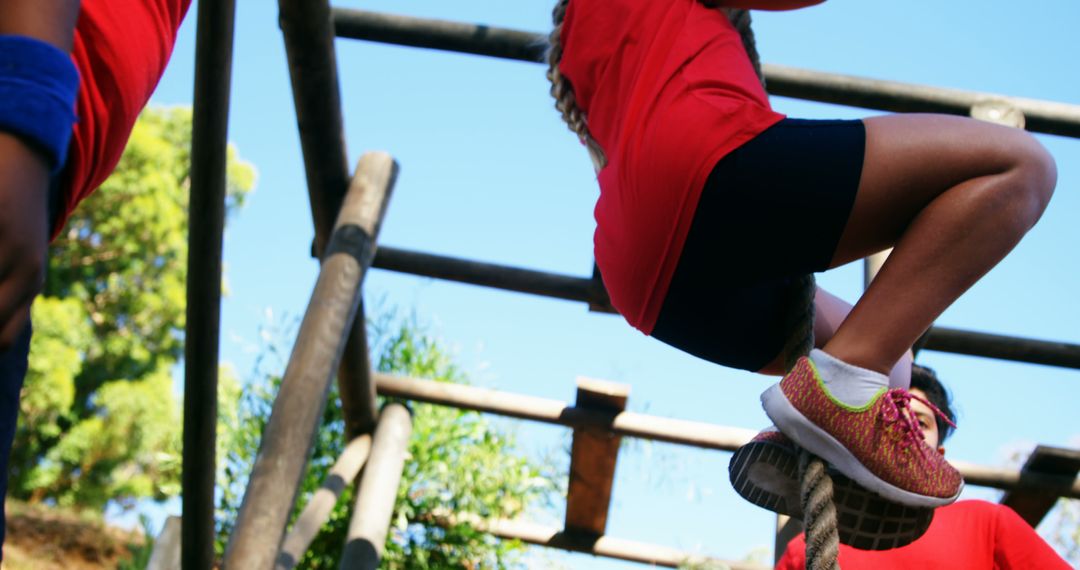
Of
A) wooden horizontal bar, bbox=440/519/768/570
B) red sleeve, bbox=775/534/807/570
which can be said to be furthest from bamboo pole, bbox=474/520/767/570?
red sleeve, bbox=775/534/807/570

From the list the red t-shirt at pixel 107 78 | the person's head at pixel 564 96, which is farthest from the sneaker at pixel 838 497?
the red t-shirt at pixel 107 78

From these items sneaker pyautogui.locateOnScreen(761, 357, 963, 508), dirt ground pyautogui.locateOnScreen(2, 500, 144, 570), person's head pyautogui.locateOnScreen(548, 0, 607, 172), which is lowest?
dirt ground pyautogui.locateOnScreen(2, 500, 144, 570)

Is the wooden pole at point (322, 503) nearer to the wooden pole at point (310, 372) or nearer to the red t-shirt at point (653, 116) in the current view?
the wooden pole at point (310, 372)

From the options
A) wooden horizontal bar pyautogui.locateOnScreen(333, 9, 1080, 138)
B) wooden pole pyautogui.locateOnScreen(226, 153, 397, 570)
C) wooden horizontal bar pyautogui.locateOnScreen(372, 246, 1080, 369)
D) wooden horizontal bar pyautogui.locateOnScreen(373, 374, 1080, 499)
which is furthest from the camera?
wooden horizontal bar pyautogui.locateOnScreen(373, 374, 1080, 499)

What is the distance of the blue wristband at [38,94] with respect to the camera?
36.1 inches

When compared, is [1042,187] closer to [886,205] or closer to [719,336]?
[886,205]

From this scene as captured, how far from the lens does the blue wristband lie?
3.01 ft

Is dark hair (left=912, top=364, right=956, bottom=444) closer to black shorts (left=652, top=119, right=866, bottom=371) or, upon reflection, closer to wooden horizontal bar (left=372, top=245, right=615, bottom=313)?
wooden horizontal bar (left=372, top=245, right=615, bottom=313)

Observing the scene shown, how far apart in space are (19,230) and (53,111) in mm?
127

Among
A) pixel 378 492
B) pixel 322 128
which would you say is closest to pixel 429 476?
pixel 378 492

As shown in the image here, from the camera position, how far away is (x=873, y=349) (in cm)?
149

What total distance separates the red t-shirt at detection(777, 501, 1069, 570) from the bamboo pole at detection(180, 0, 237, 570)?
1.77 m

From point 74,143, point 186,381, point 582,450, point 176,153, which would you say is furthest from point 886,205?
point 176,153

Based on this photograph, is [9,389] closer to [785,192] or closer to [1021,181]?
[785,192]
